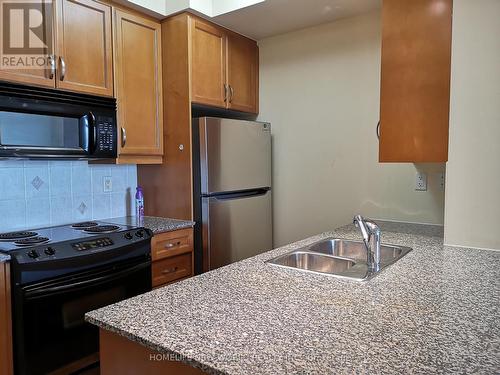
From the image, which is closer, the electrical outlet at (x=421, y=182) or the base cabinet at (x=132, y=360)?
the base cabinet at (x=132, y=360)

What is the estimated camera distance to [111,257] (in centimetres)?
196

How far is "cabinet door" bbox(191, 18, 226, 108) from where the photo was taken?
98.1 inches

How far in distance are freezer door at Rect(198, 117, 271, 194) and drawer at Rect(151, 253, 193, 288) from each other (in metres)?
0.47

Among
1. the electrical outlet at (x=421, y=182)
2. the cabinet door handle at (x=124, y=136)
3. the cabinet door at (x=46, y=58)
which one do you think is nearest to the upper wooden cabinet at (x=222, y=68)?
the cabinet door handle at (x=124, y=136)

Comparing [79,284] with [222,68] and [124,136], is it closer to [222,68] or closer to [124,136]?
[124,136]

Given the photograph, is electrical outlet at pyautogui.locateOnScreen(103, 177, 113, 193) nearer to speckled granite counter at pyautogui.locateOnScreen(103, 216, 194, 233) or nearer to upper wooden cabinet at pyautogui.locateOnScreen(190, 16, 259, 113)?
speckled granite counter at pyautogui.locateOnScreen(103, 216, 194, 233)

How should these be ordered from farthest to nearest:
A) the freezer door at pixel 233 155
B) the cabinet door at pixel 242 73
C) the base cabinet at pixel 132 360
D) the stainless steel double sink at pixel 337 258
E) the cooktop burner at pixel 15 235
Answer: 1. the cabinet door at pixel 242 73
2. the freezer door at pixel 233 155
3. the cooktop burner at pixel 15 235
4. the stainless steel double sink at pixel 337 258
5. the base cabinet at pixel 132 360

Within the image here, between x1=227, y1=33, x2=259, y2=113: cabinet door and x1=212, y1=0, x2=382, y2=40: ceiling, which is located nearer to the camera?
x1=212, y1=0, x2=382, y2=40: ceiling

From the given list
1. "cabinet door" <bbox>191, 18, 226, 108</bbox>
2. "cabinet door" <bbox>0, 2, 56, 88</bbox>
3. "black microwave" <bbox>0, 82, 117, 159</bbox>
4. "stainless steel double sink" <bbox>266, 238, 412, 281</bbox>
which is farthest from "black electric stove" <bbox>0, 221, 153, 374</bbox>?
"cabinet door" <bbox>191, 18, 226, 108</bbox>

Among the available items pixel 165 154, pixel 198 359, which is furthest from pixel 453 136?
pixel 165 154

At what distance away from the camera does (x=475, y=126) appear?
1.62 metres

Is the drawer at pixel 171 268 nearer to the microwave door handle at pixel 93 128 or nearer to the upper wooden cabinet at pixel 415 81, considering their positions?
the microwave door handle at pixel 93 128

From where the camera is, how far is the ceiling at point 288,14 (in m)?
2.36

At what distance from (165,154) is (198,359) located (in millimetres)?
1989
